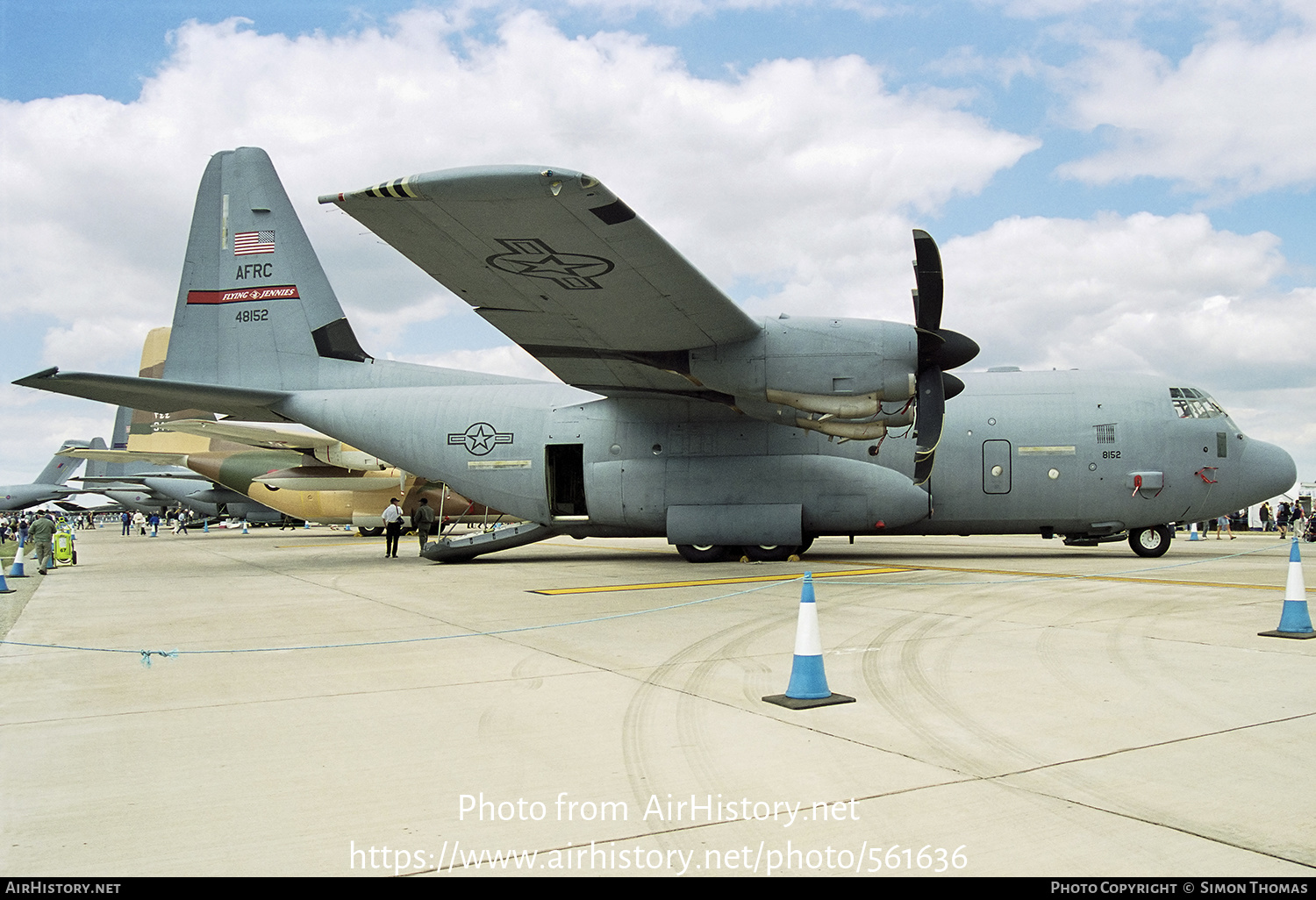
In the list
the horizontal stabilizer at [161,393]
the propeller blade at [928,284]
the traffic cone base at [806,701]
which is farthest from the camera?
the horizontal stabilizer at [161,393]

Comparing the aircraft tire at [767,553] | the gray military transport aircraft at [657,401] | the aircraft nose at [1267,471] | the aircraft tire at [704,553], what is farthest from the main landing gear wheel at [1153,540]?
the aircraft tire at [704,553]

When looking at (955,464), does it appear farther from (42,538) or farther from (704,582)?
(42,538)

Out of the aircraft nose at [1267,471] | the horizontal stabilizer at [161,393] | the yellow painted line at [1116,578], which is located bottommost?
the yellow painted line at [1116,578]

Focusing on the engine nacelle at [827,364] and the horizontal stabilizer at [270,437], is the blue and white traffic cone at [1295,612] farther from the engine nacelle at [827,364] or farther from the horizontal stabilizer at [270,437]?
the horizontal stabilizer at [270,437]

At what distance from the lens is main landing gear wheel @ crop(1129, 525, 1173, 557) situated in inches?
622

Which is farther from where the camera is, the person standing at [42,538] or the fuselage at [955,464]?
the person standing at [42,538]

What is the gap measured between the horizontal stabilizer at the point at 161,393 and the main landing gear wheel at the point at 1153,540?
53.8 ft

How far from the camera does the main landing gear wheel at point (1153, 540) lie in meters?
15.8

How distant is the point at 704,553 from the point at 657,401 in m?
2.89

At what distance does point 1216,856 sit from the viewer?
2930mm

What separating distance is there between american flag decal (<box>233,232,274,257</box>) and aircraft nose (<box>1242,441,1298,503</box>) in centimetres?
1865

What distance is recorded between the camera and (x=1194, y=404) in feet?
49.6

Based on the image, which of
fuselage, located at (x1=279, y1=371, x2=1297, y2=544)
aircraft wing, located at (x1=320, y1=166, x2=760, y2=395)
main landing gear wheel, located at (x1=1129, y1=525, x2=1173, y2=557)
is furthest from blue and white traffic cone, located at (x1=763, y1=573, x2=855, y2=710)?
main landing gear wheel, located at (x1=1129, y1=525, x2=1173, y2=557)
